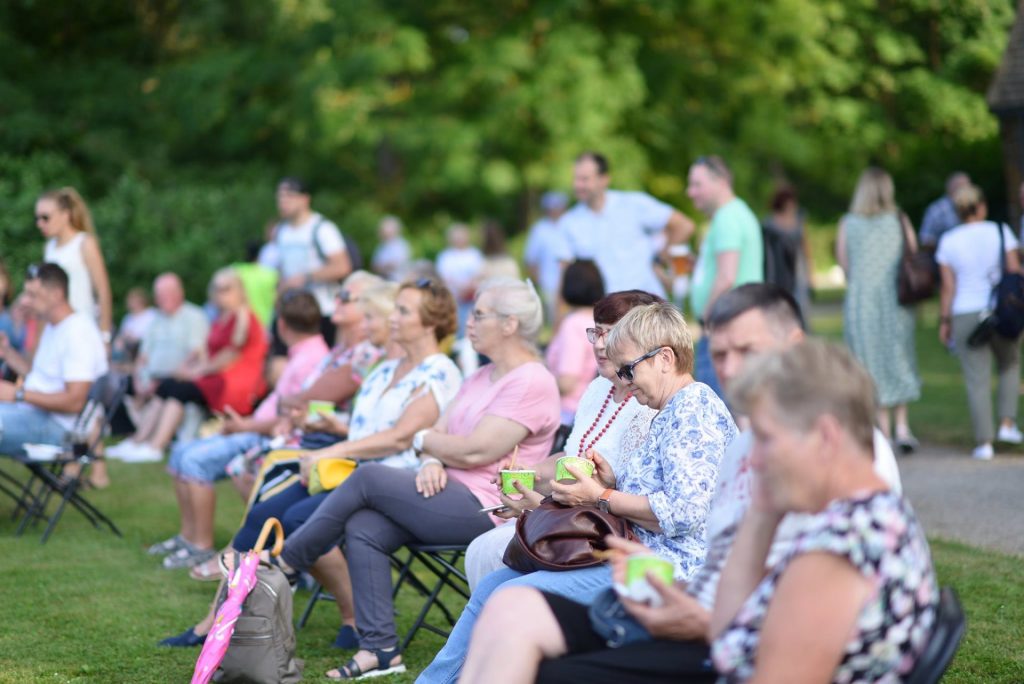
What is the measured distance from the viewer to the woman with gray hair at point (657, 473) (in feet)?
11.9

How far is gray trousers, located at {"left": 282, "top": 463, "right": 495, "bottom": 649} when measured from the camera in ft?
16.1

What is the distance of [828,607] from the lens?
243cm

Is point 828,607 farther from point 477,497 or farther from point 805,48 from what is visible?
point 805,48

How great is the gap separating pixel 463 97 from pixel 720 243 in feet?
51.3

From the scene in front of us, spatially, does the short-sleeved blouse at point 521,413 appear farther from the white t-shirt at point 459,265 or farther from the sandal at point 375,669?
the white t-shirt at point 459,265

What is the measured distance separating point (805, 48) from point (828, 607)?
857 inches

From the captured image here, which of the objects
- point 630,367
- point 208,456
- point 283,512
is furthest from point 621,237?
point 630,367

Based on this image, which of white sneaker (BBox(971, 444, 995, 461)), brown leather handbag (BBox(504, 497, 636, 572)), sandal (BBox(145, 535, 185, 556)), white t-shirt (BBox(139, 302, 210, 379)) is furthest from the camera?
white t-shirt (BBox(139, 302, 210, 379))

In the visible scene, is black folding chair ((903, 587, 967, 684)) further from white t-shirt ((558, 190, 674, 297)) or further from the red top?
the red top

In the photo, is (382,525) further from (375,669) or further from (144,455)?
(144,455)

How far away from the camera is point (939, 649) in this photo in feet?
8.30

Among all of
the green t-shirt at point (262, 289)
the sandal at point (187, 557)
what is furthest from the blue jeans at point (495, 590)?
the green t-shirt at point (262, 289)

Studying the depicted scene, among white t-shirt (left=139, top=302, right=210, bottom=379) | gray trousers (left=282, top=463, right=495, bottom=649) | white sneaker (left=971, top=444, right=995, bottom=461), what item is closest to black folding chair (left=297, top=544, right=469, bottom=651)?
gray trousers (left=282, top=463, right=495, bottom=649)

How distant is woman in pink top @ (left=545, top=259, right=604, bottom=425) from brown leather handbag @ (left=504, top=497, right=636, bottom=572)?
316cm
